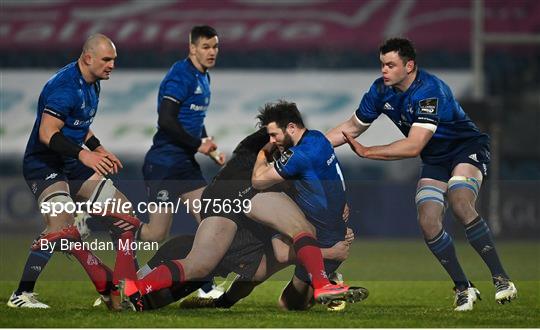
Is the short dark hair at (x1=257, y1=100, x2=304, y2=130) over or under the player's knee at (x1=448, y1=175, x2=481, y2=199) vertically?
over

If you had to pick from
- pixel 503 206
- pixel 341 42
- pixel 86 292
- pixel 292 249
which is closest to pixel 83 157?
pixel 292 249

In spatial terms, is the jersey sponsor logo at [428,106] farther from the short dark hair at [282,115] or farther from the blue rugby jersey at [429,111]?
the short dark hair at [282,115]

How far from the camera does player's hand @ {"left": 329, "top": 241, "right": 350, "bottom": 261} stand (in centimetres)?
816

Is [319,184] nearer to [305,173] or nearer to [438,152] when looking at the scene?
[305,173]

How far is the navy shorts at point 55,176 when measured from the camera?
8344mm

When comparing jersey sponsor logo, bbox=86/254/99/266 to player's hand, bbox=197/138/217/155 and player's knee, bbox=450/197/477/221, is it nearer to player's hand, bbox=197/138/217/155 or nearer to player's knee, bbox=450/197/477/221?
player's hand, bbox=197/138/217/155

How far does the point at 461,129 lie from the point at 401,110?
510 millimetres

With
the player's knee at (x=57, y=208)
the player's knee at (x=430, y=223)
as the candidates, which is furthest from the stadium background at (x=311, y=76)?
the player's knee at (x=57, y=208)

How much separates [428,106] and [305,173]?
3.40 feet

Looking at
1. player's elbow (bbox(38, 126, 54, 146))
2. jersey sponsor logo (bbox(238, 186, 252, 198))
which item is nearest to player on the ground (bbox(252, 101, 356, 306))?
jersey sponsor logo (bbox(238, 186, 252, 198))

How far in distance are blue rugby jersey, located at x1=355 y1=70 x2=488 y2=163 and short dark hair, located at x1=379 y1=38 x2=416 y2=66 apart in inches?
8.1

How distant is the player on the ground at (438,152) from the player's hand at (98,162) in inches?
64.8

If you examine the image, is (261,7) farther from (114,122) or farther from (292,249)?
(292,249)

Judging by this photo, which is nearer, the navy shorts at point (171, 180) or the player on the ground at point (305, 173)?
the player on the ground at point (305, 173)
